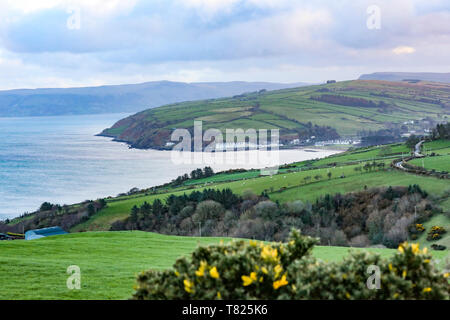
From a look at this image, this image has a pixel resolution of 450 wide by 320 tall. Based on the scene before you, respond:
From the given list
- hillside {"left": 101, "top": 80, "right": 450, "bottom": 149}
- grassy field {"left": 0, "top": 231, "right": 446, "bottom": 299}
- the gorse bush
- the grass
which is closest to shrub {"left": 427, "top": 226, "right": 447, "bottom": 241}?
the grass

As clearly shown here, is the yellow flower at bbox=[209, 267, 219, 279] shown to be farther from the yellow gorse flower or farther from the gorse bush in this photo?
the yellow gorse flower

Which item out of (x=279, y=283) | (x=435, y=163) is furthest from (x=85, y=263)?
(x=435, y=163)

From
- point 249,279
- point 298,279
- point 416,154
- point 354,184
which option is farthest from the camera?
point 416,154

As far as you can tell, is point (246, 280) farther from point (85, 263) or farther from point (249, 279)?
point (85, 263)

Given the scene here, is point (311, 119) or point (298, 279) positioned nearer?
point (298, 279)
